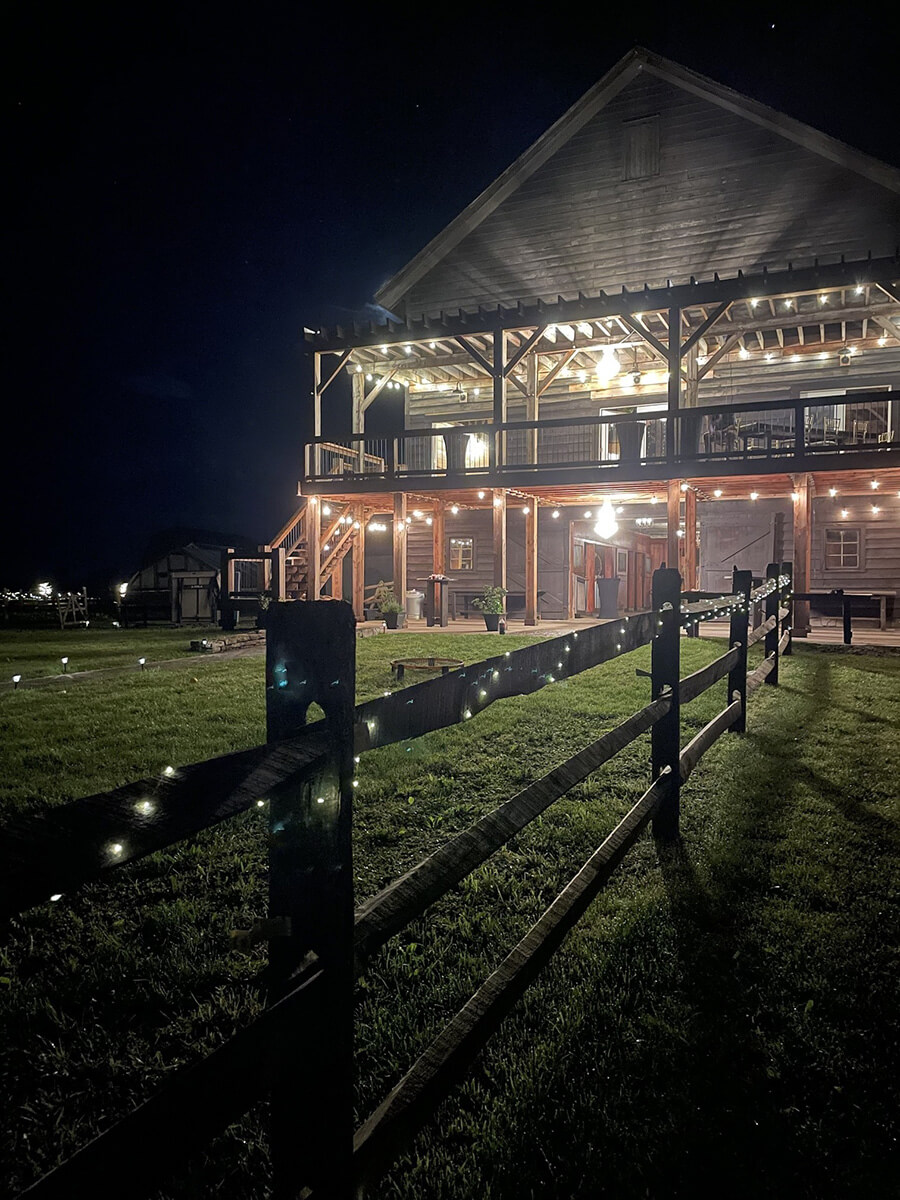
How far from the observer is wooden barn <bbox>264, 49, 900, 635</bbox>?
47.4 feet

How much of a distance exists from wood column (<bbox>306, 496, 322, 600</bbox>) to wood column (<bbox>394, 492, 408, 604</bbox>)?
2066 millimetres

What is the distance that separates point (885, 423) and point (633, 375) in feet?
21.5

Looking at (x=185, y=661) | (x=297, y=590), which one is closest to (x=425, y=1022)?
(x=185, y=661)

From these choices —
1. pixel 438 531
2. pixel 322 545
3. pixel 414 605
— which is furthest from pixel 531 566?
pixel 322 545

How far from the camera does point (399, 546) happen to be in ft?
57.8

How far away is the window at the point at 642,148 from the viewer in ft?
54.2

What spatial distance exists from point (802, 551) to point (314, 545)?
11.6 metres

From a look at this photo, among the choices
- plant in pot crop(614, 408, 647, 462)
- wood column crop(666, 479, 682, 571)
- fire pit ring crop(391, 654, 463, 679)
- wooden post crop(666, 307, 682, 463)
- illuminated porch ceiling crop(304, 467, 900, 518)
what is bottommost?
fire pit ring crop(391, 654, 463, 679)

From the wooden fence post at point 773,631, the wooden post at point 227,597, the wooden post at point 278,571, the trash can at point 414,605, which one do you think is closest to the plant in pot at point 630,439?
the wooden fence post at point 773,631

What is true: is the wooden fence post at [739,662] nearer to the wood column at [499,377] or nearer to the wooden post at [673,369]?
the wooden post at [673,369]

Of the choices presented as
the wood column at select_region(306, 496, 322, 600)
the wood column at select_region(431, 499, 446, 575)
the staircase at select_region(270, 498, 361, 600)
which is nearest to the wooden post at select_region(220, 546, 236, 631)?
the staircase at select_region(270, 498, 361, 600)

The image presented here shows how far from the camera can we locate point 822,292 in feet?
45.9

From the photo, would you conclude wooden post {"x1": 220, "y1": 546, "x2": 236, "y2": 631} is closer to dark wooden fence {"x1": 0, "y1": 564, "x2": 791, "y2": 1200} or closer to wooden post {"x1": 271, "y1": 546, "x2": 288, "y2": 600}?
wooden post {"x1": 271, "y1": 546, "x2": 288, "y2": 600}

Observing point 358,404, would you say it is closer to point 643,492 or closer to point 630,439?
point 630,439
